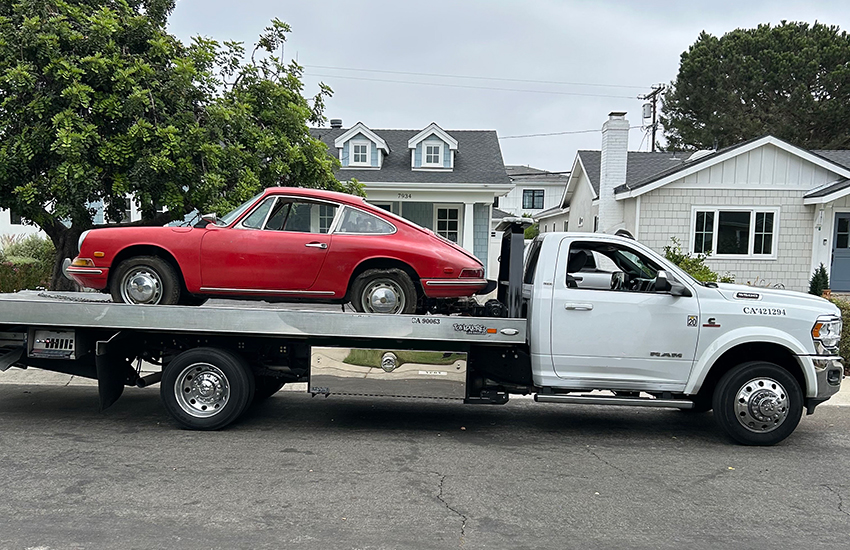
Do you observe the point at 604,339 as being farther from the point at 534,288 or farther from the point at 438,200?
the point at 438,200

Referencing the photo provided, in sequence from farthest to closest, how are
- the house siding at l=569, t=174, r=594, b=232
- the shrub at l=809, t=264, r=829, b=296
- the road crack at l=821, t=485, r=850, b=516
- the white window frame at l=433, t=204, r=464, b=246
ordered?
the house siding at l=569, t=174, r=594, b=232
the white window frame at l=433, t=204, r=464, b=246
the shrub at l=809, t=264, r=829, b=296
the road crack at l=821, t=485, r=850, b=516

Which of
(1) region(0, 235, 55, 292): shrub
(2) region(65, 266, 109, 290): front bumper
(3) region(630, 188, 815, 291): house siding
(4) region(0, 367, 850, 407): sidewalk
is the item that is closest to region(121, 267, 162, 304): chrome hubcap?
(2) region(65, 266, 109, 290): front bumper

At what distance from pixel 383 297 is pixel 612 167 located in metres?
13.8

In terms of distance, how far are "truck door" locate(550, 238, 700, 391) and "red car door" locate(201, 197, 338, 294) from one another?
2457 millimetres

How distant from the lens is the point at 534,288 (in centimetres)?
634

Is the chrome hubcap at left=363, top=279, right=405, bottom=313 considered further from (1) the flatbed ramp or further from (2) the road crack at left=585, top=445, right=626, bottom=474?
(2) the road crack at left=585, top=445, right=626, bottom=474

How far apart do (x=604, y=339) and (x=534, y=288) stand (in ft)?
2.72

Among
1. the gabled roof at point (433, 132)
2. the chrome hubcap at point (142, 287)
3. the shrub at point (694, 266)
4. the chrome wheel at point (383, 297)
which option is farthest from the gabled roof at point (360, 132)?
the chrome wheel at point (383, 297)

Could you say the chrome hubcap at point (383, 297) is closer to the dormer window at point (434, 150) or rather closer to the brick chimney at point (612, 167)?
the brick chimney at point (612, 167)

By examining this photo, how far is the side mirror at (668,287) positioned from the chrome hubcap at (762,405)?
3.59 ft

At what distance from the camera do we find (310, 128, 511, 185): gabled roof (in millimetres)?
19438

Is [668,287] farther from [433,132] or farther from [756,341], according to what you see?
[433,132]

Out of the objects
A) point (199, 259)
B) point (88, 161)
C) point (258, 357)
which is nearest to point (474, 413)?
point (258, 357)

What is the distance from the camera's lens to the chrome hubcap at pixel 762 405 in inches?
242
